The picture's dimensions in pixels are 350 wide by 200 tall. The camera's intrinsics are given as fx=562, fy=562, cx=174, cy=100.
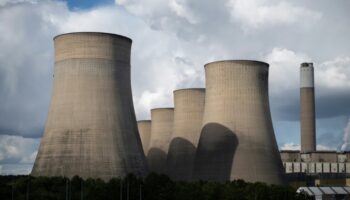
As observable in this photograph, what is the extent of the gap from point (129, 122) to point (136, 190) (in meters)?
3.44

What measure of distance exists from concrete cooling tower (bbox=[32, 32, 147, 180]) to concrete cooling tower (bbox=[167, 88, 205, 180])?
11.6 metres

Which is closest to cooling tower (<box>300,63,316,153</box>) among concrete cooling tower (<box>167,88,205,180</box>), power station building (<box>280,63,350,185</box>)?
power station building (<box>280,63,350,185</box>)

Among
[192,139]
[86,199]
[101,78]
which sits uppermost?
[101,78]

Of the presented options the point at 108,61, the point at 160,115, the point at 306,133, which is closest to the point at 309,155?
the point at 306,133

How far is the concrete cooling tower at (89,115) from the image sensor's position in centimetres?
2386

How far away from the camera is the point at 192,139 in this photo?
36938 mm

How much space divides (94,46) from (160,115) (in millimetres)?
18260

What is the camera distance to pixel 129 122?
25234 millimetres

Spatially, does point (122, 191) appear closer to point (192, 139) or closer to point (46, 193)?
point (46, 193)

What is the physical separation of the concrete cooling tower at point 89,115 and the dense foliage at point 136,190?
2.27 ft

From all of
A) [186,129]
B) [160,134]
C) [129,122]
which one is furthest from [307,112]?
[129,122]

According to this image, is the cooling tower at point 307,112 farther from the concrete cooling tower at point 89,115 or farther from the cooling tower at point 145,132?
the concrete cooling tower at point 89,115

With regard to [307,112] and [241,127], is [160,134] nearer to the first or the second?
[241,127]

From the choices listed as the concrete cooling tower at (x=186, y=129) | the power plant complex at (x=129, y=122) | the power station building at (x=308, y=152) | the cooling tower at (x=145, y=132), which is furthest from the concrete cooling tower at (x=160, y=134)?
the power station building at (x=308, y=152)
